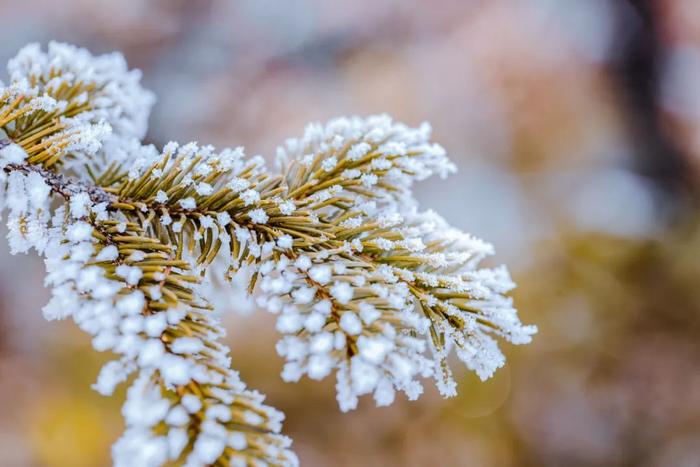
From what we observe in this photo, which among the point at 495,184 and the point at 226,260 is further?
the point at 495,184

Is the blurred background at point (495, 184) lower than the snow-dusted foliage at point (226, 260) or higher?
higher

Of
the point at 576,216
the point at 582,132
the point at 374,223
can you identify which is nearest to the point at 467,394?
the point at 576,216

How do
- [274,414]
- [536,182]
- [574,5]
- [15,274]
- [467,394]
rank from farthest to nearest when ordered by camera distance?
[574,5], [536,182], [15,274], [467,394], [274,414]

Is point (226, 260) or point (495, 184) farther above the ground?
point (495, 184)

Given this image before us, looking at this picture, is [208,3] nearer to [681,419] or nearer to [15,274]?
[15,274]

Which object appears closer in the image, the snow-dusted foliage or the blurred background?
the snow-dusted foliage
